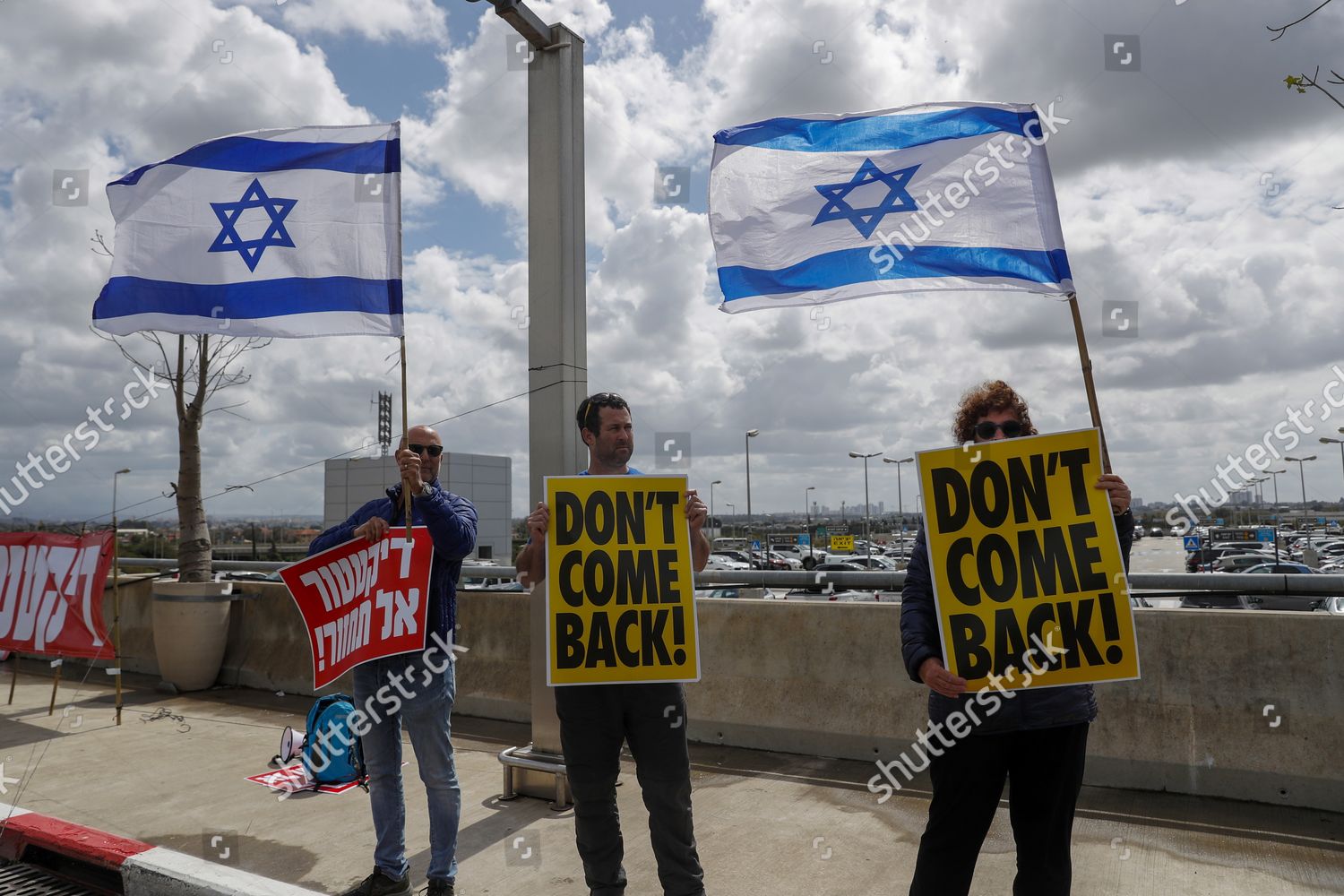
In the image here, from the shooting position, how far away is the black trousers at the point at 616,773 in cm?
344

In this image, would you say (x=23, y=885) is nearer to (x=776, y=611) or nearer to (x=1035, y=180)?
(x=776, y=611)

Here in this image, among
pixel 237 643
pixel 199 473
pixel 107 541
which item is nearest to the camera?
pixel 107 541

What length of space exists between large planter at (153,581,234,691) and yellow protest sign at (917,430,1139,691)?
8.66m

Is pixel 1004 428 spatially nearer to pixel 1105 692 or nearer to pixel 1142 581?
Answer: pixel 1142 581

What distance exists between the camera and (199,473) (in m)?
10.7

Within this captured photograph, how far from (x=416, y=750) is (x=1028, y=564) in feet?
8.85

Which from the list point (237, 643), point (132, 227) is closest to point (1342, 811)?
point (132, 227)

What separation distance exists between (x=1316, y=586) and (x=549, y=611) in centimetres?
420

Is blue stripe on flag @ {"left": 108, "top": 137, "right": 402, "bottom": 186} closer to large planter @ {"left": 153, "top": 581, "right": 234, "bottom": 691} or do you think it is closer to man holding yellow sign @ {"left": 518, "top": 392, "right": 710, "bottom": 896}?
man holding yellow sign @ {"left": 518, "top": 392, "right": 710, "bottom": 896}

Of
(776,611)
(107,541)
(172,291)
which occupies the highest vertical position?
(172,291)

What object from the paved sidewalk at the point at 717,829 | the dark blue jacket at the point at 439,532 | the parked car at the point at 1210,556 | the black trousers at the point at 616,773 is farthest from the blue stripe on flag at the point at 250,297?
the parked car at the point at 1210,556

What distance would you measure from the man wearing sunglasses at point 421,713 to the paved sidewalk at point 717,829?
296mm

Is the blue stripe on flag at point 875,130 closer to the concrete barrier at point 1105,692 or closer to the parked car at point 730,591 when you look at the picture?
the parked car at point 730,591
